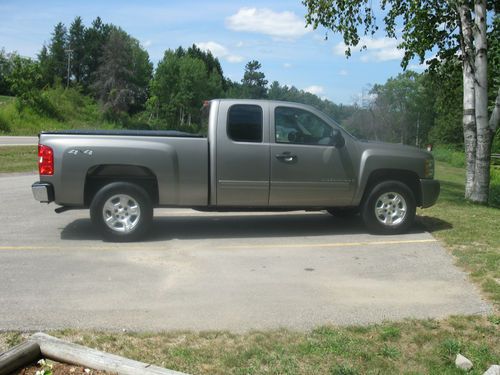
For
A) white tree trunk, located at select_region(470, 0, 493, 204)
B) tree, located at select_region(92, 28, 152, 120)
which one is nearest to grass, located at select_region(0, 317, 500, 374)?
white tree trunk, located at select_region(470, 0, 493, 204)

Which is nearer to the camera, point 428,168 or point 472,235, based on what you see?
point 472,235

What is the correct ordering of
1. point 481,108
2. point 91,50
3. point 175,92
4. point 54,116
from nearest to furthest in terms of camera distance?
point 481,108 < point 54,116 < point 175,92 < point 91,50

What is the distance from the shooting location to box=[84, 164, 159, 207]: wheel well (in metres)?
7.78

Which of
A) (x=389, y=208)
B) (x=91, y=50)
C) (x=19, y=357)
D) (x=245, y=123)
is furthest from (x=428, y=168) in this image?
(x=91, y=50)

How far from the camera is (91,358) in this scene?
375 cm

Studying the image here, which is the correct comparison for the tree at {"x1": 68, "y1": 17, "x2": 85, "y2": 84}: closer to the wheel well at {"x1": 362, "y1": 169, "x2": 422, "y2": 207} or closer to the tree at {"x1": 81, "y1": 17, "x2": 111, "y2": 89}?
the tree at {"x1": 81, "y1": 17, "x2": 111, "y2": 89}

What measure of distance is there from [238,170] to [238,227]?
1335 millimetres

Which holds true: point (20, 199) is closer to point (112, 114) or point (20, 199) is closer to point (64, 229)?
point (64, 229)

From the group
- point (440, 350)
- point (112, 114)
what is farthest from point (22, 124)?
point (440, 350)

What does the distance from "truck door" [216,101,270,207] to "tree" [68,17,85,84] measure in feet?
323

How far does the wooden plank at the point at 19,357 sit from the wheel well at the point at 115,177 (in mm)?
4074

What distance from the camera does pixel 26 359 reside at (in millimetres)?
3809

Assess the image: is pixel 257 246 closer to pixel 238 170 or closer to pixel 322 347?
pixel 238 170

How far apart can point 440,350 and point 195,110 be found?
81.3m
